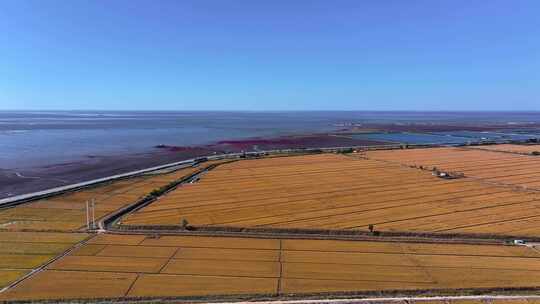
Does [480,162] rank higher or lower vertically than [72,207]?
higher

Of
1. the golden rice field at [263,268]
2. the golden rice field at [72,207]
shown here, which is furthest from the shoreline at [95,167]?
the golden rice field at [263,268]

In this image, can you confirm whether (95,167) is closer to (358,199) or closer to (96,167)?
(96,167)

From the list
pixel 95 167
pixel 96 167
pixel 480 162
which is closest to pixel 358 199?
pixel 480 162

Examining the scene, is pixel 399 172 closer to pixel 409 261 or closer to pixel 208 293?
pixel 409 261

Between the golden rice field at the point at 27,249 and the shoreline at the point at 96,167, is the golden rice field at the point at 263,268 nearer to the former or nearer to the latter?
the golden rice field at the point at 27,249

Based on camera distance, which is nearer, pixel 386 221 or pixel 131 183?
pixel 386 221

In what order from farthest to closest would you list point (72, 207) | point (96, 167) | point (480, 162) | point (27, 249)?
1. point (480, 162)
2. point (96, 167)
3. point (72, 207)
4. point (27, 249)

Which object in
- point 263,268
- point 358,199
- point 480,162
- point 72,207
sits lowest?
point 263,268

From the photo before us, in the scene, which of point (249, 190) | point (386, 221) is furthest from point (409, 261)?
point (249, 190)
